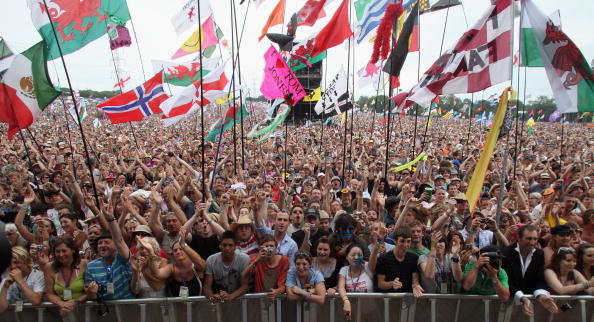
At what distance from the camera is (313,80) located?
35125 millimetres

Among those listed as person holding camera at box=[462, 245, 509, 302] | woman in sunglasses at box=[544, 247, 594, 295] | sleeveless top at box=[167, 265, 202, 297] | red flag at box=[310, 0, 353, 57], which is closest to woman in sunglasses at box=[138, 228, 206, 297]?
sleeveless top at box=[167, 265, 202, 297]

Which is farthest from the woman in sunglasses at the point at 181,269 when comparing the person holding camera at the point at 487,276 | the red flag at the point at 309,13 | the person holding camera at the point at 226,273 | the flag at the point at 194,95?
the red flag at the point at 309,13

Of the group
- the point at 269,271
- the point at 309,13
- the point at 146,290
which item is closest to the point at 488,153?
the point at 269,271

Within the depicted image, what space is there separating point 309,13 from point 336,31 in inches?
47.0

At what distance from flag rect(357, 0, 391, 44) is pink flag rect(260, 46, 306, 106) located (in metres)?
2.50

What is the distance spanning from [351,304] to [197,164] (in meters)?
8.68

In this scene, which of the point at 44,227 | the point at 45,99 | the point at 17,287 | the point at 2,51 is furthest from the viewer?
the point at 2,51

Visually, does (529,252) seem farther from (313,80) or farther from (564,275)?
(313,80)

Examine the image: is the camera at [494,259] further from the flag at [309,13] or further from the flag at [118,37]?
the flag at [118,37]

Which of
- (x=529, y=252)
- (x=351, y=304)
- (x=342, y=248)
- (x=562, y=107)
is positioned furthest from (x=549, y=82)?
(x=351, y=304)

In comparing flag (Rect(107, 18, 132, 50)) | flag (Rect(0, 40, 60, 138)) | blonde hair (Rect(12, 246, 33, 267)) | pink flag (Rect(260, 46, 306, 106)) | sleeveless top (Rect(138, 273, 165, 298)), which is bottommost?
sleeveless top (Rect(138, 273, 165, 298))

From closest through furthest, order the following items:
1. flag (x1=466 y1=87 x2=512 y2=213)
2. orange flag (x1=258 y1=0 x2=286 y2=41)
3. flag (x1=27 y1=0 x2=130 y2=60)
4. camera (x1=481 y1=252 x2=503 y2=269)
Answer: camera (x1=481 y1=252 x2=503 y2=269)
flag (x1=466 y1=87 x2=512 y2=213)
flag (x1=27 y1=0 x2=130 y2=60)
orange flag (x1=258 y1=0 x2=286 y2=41)

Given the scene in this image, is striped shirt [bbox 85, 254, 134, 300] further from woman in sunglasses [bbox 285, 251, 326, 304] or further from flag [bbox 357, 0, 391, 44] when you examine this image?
flag [bbox 357, 0, 391, 44]

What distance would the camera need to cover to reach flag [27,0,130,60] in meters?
7.01
